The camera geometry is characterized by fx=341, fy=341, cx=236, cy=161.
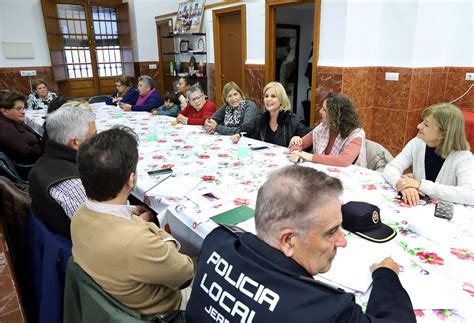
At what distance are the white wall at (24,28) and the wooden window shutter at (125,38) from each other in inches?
57.0

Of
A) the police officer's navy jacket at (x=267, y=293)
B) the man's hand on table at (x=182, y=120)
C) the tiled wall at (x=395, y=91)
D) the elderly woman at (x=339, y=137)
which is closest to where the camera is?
the police officer's navy jacket at (x=267, y=293)

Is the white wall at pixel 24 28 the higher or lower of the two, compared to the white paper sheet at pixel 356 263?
higher

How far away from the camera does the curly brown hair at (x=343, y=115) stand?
7.47 feet

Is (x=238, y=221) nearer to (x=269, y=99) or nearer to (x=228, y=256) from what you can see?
(x=228, y=256)

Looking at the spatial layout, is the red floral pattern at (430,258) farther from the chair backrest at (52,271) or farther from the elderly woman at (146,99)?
the elderly woman at (146,99)

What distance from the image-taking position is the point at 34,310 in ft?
5.96

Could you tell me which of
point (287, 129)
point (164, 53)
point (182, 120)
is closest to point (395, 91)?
point (287, 129)

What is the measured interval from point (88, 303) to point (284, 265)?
58 centimetres

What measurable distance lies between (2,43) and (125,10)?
2.28m

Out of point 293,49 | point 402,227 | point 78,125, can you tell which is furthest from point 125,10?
point 402,227

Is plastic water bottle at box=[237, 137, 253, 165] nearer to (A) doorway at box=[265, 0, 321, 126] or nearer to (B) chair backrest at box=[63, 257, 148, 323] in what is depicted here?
(B) chair backrest at box=[63, 257, 148, 323]

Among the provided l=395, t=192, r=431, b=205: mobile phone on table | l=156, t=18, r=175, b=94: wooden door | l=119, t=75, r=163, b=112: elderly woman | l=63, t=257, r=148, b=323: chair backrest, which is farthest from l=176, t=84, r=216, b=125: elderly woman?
l=156, t=18, r=175, b=94: wooden door

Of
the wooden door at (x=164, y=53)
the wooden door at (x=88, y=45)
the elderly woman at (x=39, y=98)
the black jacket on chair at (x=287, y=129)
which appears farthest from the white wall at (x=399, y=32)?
the wooden door at (x=88, y=45)

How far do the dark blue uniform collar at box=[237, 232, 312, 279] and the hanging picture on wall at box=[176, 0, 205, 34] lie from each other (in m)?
5.68
